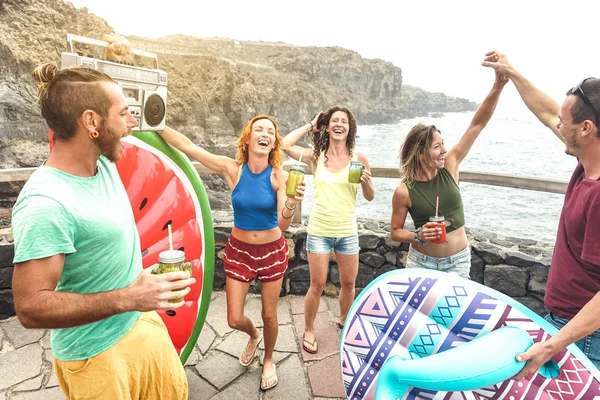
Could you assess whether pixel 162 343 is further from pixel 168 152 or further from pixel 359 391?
pixel 168 152

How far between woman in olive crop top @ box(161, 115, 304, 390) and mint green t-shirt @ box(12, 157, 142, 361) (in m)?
0.93

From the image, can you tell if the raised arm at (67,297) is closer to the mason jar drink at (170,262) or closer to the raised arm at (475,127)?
the mason jar drink at (170,262)

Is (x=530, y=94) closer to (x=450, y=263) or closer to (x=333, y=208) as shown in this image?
(x=450, y=263)

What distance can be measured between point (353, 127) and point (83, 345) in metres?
2.20

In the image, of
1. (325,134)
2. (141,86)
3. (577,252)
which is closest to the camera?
(577,252)

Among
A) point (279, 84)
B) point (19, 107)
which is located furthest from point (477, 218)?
point (279, 84)

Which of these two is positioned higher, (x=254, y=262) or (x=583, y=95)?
(x=583, y=95)

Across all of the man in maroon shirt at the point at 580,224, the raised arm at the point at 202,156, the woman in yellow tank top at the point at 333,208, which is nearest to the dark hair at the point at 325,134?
the woman in yellow tank top at the point at 333,208

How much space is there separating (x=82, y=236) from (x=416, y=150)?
184 centimetres

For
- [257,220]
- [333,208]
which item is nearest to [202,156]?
[257,220]

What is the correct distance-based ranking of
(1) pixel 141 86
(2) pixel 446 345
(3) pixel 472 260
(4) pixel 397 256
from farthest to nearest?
1. (4) pixel 397 256
2. (3) pixel 472 260
3. (1) pixel 141 86
4. (2) pixel 446 345

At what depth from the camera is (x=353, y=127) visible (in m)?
2.81

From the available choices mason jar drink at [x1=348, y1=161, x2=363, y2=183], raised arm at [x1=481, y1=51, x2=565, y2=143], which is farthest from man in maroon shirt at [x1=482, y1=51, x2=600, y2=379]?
mason jar drink at [x1=348, y1=161, x2=363, y2=183]

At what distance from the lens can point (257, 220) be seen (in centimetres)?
228
